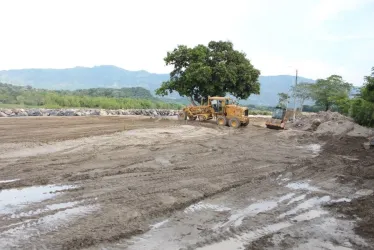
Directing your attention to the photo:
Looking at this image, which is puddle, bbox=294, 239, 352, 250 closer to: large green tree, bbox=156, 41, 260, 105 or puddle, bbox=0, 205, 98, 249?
puddle, bbox=0, 205, 98, 249

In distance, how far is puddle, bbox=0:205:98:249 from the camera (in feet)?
20.4

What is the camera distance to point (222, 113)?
30.6 m

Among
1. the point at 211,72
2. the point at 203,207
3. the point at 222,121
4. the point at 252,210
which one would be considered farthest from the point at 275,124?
the point at 203,207

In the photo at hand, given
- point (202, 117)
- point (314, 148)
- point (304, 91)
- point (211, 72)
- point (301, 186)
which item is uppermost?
point (211, 72)

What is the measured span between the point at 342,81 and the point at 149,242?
215 feet

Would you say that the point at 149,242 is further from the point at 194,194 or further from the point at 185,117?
the point at 185,117

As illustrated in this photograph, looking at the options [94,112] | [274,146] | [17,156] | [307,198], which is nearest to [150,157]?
[17,156]

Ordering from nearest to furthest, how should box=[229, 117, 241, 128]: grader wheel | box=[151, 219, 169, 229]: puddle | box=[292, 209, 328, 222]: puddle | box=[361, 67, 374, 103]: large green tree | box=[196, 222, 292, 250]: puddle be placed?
box=[196, 222, 292, 250]: puddle < box=[151, 219, 169, 229]: puddle < box=[292, 209, 328, 222]: puddle < box=[361, 67, 374, 103]: large green tree < box=[229, 117, 241, 128]: grader wheel

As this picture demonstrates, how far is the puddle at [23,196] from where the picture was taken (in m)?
8.12

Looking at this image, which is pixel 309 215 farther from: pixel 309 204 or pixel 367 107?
pixel 367 107

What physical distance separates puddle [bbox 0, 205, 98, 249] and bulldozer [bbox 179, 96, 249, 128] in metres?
22.3

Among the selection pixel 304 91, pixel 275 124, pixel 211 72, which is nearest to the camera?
pixel 275 124

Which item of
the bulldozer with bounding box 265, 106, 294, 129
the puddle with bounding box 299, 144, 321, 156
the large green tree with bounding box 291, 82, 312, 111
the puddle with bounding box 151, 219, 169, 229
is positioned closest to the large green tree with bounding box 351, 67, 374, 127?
the bulldozer with bounding box 265, 106, 294, 129

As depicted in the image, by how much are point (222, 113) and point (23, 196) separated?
74.8ft
